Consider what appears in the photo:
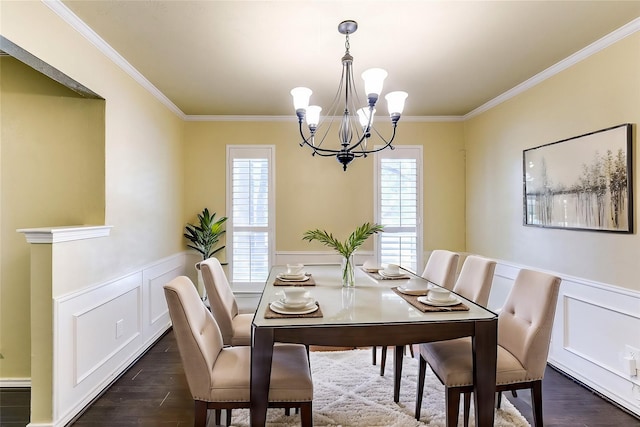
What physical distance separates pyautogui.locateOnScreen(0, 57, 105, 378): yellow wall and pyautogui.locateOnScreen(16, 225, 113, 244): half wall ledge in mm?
190

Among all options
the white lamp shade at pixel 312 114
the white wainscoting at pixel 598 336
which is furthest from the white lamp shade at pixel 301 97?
the white wainscoting at pixel 598 336

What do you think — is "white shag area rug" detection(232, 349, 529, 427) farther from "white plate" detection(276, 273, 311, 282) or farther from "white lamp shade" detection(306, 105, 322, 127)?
"white lamp shade" detection(306, 105, 322, 127)

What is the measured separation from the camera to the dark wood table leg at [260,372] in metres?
1.60

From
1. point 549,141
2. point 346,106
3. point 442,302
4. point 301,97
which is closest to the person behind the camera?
point 442,302

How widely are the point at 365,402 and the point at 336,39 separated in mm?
2615

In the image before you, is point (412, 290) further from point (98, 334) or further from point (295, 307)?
point (98, 334)

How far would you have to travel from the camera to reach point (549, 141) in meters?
3.07

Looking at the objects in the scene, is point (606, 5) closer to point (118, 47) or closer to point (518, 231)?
point (518, 231)

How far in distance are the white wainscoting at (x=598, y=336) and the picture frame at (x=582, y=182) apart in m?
0.50

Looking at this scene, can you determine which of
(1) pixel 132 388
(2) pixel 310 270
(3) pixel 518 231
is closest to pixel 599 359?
(3) pixel 518 231

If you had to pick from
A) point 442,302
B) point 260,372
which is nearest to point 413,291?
point 442,302

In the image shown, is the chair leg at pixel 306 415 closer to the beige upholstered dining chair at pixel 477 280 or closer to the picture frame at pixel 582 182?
the beige upholstered dining chair at pixel 477 280

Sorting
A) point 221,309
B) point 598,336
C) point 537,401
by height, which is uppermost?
point 221,309

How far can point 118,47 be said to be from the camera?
8.54 feet
